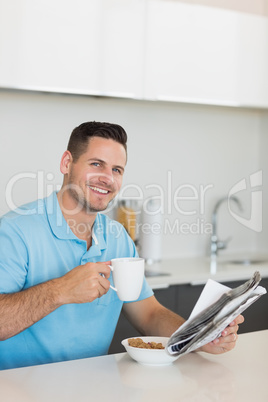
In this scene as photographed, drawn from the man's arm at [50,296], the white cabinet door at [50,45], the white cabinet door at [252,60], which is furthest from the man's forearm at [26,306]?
the white cabinet door at [252,60]

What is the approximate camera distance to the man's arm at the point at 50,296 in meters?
1.47

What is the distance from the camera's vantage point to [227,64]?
121 inches

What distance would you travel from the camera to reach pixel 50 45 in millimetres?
2553

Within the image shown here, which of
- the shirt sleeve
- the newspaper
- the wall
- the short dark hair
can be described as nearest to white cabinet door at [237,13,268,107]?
the wall

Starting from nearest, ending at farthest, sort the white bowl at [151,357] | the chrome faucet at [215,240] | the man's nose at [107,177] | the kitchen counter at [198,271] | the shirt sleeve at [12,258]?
the white bowl at [151,357], the shirt sleeve at [12,258], the man's nose at [107,177], the kitchen counter at [198,271], the chrome faucet at [215,240]

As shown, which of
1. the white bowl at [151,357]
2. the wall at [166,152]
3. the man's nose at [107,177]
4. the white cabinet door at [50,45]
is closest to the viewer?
the white bowl at [151,357]

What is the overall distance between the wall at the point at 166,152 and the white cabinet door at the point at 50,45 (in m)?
0.33

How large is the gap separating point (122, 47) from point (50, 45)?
373 mm

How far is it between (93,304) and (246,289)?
0.59 m

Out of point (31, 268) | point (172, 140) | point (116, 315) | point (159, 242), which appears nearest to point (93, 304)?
point (116, 315)

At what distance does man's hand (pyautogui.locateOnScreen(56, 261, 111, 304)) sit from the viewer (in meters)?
1.47

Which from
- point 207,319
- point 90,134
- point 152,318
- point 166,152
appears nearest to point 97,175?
point 90,134

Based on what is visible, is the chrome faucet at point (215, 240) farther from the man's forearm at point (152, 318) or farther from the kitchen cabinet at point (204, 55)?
the man's forearm at point (152, 318)

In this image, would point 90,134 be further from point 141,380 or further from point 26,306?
point 141,380
